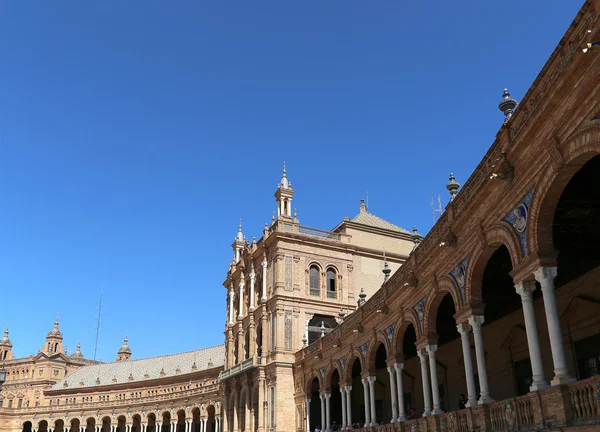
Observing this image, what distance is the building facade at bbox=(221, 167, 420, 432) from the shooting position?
39.7 m

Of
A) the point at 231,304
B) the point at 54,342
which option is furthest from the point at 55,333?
A: the point at 231,304

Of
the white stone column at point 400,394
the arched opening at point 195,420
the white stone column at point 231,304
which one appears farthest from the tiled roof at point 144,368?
the white stone column at point 400,394

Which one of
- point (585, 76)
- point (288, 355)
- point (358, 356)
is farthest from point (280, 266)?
point (585, 76)

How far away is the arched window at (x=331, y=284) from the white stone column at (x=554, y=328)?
103 ft

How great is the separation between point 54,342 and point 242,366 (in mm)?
68017

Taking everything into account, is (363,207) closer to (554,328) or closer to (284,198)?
(284,198)

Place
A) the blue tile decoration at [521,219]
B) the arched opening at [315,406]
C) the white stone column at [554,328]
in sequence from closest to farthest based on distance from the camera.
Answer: the white stone column at [554,328]
the blue tile decoration at [521,219]
the arched opening at [315,406]

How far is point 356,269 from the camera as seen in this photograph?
146ft

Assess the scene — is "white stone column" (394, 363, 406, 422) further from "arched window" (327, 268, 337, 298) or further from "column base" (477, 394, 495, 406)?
"arched window" (327, 268, 337, 298)

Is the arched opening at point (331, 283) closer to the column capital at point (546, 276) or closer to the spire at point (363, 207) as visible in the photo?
the spire at point (363, 207)

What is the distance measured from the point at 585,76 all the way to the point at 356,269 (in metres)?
35.0

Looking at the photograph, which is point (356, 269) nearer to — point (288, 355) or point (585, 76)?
point (288, 355)

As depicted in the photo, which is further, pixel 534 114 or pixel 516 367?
pixel 516 367

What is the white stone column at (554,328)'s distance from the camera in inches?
440
